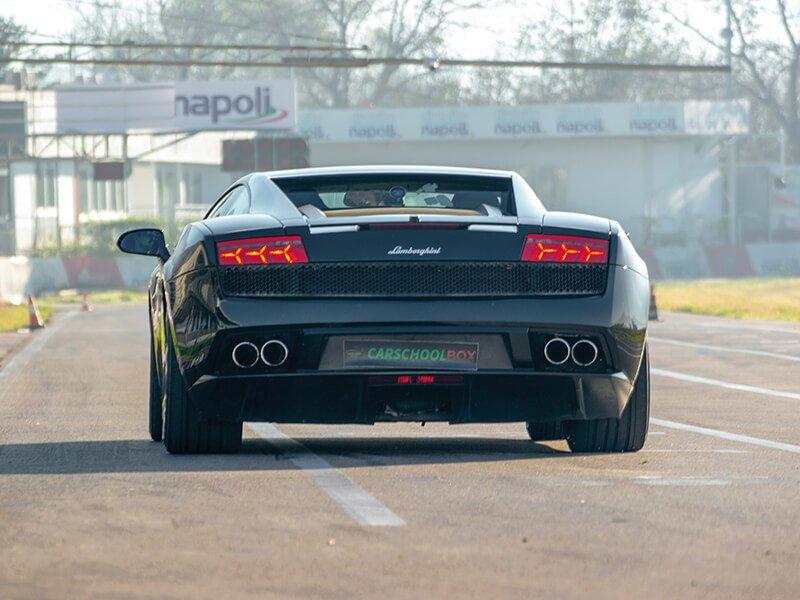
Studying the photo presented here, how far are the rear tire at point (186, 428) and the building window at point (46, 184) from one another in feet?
171

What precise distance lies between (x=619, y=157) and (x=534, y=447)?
187ft

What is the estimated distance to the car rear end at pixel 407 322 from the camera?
25.7 feet

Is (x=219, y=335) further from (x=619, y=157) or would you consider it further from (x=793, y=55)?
(x=793, y=55)

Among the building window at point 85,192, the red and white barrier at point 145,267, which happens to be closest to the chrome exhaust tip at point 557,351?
the red and white barrier at point 145,267

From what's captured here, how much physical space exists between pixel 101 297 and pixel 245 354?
36.5 metres

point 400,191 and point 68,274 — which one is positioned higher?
point 400,191

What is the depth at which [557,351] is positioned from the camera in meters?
7.93

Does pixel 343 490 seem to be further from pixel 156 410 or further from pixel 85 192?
pixel 85 192

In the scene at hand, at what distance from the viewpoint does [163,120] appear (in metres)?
60.5

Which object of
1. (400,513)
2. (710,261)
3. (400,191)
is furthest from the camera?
(710,261)

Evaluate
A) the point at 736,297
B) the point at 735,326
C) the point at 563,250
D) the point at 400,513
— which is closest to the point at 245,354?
the point at 563,250

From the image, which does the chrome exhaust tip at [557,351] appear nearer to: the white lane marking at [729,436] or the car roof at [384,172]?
the car roof at [384,172]

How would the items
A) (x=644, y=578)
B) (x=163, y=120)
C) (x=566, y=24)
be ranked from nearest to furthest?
(x=644, y=578), (x=163, y=120), (x=566, y=24)

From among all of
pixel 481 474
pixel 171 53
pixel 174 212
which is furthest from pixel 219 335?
pixel 171 53
